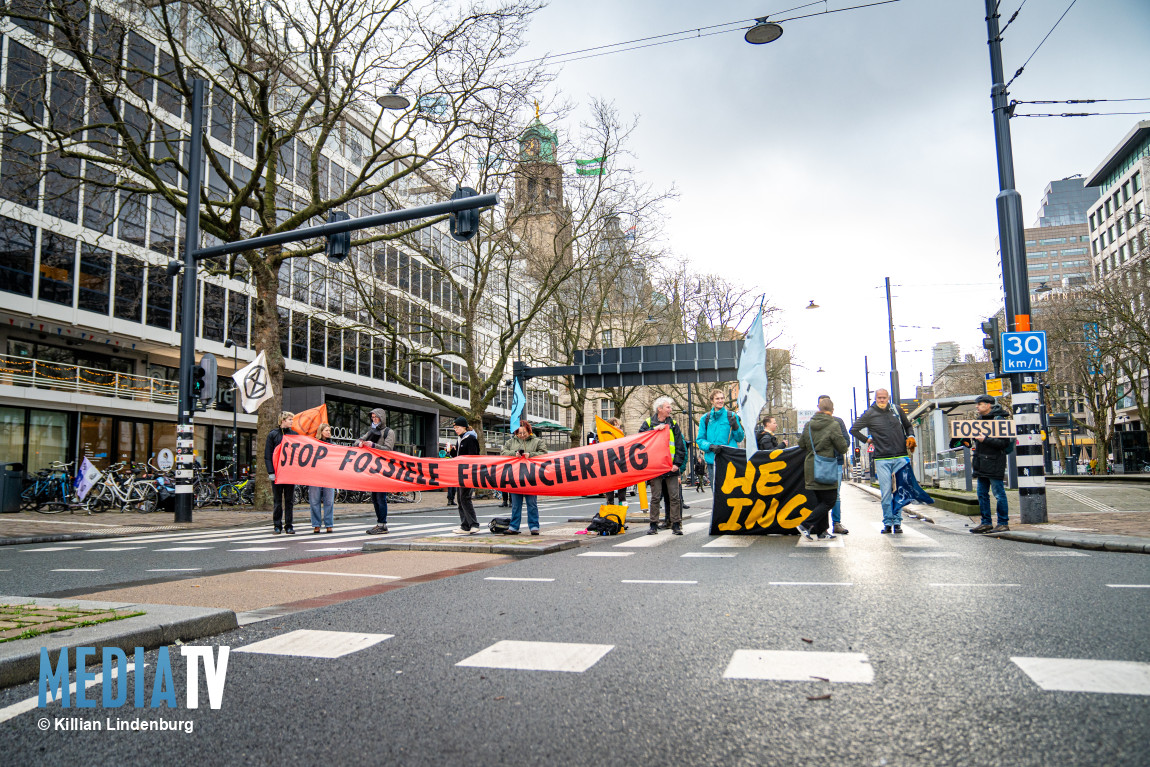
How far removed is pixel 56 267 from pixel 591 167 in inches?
761

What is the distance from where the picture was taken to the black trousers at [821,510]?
10.9 metres

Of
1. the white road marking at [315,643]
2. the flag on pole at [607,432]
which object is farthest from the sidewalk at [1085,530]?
the white road marking at [315,643]

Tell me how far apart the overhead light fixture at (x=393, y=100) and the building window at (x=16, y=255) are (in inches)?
544

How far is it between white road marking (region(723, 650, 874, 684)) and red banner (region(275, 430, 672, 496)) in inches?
282

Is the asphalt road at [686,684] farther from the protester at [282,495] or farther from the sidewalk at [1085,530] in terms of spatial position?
the protester at [282,495]

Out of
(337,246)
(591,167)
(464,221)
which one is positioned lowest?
(337,246)

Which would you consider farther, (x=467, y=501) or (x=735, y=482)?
(x=467, y=501)

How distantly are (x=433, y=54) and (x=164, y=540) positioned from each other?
1357 cm

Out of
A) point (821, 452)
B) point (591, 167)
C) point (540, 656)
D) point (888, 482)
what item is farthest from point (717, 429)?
point (591, 167)

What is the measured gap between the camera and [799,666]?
383 centimetres

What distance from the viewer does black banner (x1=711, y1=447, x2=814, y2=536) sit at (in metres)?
11.3

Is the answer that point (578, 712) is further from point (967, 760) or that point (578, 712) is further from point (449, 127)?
point (449, 127)

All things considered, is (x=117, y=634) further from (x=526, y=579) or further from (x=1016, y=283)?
(x=1016, y=283)

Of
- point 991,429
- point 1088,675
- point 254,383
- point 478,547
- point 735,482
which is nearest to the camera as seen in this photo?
point 1088,675
